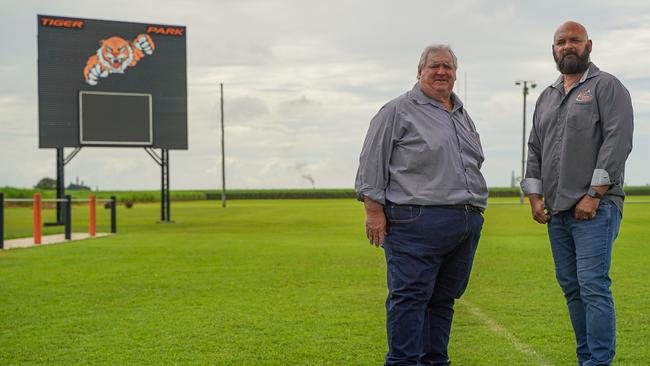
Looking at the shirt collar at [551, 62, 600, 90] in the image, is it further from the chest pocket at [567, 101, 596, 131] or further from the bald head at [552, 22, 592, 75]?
the chest pocket at [567, 101, 596, 131]

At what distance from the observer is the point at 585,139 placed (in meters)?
4.34

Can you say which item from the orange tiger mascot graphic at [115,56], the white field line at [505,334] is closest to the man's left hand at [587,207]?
the white field line at [505,334]

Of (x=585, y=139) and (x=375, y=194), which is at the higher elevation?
(x=585, y=139)

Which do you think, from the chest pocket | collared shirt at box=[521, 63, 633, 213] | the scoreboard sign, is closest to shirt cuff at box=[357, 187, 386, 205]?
collared shirt at box=[521, 63, 633, 213]

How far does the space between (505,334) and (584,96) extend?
88.4 inches

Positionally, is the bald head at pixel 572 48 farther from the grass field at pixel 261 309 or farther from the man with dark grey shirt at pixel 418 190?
the grass field at pixel 261 309

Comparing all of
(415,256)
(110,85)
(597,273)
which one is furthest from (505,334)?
(110,85)

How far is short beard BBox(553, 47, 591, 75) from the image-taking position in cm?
443

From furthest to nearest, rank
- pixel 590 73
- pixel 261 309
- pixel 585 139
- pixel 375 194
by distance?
pixel 261 309 < pixel 590 73 < pixel 585 139 < pixel 375 194

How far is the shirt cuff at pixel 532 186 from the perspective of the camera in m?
4.64

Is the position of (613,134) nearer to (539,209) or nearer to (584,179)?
(584,179)

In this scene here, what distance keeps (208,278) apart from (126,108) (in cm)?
1844

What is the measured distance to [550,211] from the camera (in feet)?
14.8

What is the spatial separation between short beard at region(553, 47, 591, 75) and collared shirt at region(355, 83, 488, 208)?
759 millimetres
